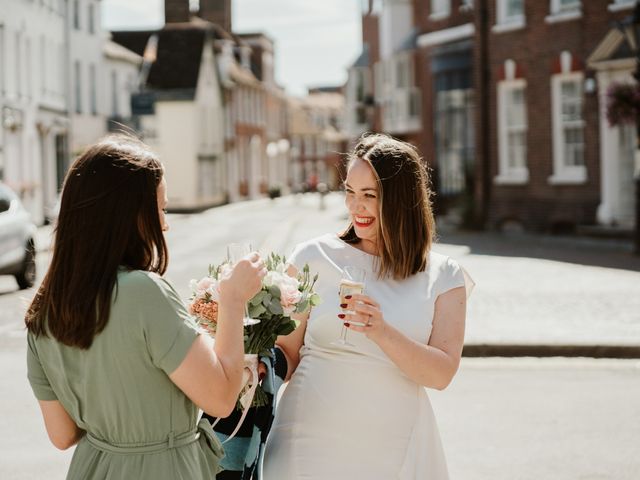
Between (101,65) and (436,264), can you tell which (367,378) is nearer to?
(436,264)

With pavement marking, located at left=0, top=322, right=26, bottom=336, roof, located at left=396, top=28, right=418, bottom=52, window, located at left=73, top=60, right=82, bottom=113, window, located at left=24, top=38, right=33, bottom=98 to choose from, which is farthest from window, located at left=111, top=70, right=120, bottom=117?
pavement marking, located at left=0, top=322, right=26, bottom=336

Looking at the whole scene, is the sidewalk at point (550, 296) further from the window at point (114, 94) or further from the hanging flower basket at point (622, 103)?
the window at point (114, 94)

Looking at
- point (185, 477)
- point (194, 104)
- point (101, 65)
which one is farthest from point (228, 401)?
point (194, 104)

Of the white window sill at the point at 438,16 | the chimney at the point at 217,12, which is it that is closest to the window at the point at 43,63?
the white window sill at the point at 438,16

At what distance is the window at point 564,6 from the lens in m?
26.2

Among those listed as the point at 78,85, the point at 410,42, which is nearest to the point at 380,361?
the point at 410,42

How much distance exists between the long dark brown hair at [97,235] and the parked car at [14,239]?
14206mm

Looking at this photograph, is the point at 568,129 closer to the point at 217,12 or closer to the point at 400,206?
the point at 400,206

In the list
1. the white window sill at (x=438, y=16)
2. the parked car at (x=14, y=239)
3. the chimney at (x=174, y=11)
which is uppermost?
the chimney at (x=174, y=11)

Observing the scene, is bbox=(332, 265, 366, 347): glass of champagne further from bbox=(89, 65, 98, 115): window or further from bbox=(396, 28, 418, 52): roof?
bbox=(89, 65, 98, 115): window

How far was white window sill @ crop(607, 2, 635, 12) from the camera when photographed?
79.6ft

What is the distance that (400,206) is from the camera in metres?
3.82

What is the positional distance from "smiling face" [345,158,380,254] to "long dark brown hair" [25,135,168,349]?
1.03m

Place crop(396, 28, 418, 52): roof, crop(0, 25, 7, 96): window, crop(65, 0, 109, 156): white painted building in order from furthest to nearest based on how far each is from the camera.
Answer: crop(65, 0, 109, 156): white painted building, crop(396, 28, 418, 52): roof, crop(0, 25, 7, 96): window
